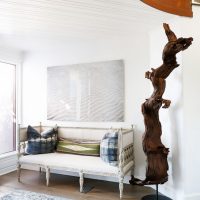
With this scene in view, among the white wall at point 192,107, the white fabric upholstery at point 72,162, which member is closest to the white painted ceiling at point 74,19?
the white wall at point 192,107

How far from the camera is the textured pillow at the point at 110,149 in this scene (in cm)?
306

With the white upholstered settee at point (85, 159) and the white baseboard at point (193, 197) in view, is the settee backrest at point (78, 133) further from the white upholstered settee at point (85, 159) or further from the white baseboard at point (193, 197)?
the white baseboard at point (193, 197)

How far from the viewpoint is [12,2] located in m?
2.31

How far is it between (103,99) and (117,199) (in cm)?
158

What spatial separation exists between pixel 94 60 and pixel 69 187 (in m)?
2.14

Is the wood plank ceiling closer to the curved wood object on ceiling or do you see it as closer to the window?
the window

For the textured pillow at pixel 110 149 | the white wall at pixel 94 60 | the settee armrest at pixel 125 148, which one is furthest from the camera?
the white wall at pixel 94 60

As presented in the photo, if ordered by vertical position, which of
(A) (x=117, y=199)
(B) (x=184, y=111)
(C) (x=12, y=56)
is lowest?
(A) (x=117, y=199)

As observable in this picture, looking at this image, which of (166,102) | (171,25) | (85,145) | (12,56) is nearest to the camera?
(166,102)

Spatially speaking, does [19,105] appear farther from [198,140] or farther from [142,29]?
[198,140]

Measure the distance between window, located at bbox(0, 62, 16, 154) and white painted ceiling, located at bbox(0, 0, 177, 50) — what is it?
851 millimetres

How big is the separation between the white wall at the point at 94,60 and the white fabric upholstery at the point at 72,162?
667 millimetres

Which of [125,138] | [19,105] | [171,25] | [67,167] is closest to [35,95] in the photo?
[19,105]

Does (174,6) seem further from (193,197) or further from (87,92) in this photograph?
(87,92)
